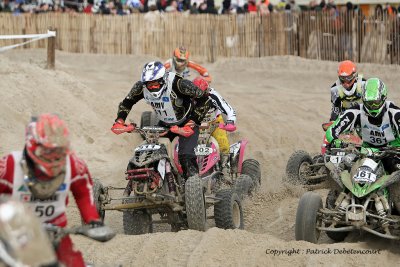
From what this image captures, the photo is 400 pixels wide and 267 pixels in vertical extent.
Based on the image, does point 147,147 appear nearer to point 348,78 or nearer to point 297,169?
point 297,169

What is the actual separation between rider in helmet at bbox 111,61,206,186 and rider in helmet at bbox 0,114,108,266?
4212 mm

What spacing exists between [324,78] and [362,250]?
14910 millimetres

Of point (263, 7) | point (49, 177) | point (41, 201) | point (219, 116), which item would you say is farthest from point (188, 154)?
point (263, 7)

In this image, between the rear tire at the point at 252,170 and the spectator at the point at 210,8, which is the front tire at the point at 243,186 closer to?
the rear tire at the point at 252,170

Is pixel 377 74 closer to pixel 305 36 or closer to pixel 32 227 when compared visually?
pixel 305 36

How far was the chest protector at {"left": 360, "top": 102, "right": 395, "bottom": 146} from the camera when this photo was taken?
1071 centimetres

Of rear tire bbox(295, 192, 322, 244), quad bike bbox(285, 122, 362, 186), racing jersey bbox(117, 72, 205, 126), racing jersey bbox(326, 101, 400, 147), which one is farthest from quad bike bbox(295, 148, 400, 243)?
quad bike bbox(285, 122, 362, 186)

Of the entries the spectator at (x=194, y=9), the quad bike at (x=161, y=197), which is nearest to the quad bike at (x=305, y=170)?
the quad bike at (x=161, y=197)

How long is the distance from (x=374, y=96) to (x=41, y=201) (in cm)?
500

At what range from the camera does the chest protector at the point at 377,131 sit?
10.7 metres

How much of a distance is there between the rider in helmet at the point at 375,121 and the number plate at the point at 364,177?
1.63 feet

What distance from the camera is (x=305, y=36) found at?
82.0 ft

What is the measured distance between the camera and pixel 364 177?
9.89m

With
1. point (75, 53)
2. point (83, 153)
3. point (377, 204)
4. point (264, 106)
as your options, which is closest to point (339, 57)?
point (264, 106)
